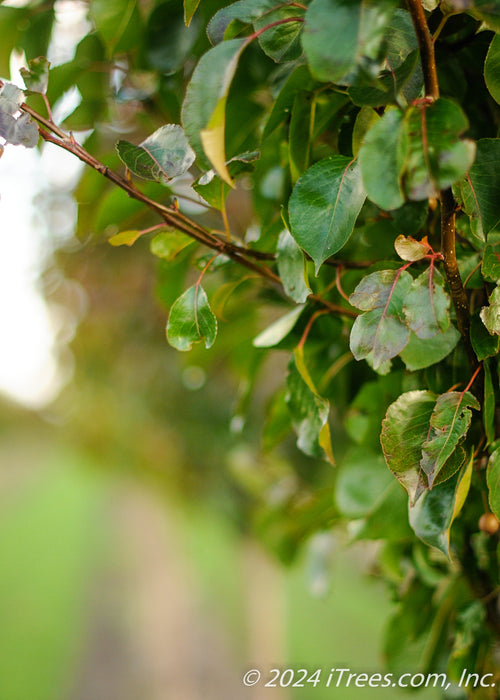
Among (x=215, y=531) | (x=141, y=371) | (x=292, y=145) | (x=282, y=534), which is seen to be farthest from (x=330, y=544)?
(x=215, y=531)

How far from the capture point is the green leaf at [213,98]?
0.25 metres

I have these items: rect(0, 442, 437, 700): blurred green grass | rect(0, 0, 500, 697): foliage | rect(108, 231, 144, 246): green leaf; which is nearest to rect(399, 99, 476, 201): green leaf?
rect(0, 0, 500, 697): foliage

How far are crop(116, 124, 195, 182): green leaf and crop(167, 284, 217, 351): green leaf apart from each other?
80 mm

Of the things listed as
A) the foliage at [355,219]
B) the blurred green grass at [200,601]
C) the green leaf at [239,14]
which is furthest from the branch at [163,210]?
the blurred green grass at [200,601]

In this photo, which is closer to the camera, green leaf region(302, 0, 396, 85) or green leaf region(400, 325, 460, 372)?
green leaf region(302, 0, 396, 85)

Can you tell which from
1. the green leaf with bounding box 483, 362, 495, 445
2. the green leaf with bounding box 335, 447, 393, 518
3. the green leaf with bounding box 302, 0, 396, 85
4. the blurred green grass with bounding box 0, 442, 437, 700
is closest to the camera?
the green leaf with bounding box 302, 0, 396, 85

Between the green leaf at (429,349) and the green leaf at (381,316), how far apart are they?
71 millimetres

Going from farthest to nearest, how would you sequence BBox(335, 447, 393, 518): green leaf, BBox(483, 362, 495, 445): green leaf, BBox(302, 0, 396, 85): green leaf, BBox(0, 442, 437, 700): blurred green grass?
1. BBox(0, 442, 437, 700): blurred green grass
2. BBox(335, 447, 393, 518): green leaf
3. BBox(483, 362, 495, 445): green leaf
4. BBox(302, 0, 396, 85): green leaf

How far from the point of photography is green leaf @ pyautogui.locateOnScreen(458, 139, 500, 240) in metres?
0.31

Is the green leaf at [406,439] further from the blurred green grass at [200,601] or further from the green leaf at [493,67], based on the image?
the blurred green grass at [200,601]

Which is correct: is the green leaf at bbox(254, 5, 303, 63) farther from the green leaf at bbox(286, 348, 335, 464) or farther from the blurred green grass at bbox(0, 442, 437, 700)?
the blurred green grass at bbox(0, 442, 437, 700)

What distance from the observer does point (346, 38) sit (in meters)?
0.23

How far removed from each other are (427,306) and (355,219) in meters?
0.07

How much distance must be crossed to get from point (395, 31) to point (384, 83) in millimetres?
35
